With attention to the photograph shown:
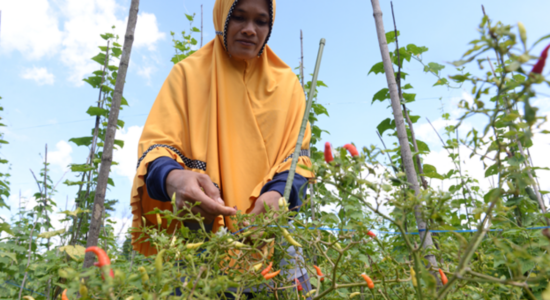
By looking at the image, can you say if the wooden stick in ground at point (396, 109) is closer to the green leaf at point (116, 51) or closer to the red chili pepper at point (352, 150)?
the red chili pepper at point (352, 150)

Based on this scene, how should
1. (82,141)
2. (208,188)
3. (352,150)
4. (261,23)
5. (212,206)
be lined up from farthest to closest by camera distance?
1. (82,141)
2. (261,23)
3. (208,188)
4. (212,206)
5. (352,150)

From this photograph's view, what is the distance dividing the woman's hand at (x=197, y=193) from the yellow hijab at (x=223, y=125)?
18cm

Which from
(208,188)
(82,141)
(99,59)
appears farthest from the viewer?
(99,59)

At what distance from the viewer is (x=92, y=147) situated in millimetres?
3139

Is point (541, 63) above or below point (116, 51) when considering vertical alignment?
below

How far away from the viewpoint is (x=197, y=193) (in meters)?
1.21

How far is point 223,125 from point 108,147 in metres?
0.49

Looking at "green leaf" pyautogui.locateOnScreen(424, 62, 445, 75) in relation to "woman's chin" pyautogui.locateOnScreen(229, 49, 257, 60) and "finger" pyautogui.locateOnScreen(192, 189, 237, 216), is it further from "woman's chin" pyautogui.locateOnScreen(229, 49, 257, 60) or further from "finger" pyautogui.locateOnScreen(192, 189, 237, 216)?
"finger" pyautogui.locateOnScreen(192, 189, 237, 216)

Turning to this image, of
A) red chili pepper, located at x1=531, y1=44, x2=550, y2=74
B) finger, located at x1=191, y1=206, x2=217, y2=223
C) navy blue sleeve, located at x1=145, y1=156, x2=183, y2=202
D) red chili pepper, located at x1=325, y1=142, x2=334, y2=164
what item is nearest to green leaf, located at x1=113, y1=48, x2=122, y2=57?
navy blue sleeve, located at x1=145, y1=156, x2=183, y2=202

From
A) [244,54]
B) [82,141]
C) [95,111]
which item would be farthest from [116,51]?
[244,54]

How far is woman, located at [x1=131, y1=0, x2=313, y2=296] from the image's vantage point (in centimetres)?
151

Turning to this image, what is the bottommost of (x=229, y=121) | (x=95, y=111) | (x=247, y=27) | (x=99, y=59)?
(x=229, y=121)

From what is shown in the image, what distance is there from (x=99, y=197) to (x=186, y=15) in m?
3.82

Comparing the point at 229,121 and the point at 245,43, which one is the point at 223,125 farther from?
the point at 245,43
